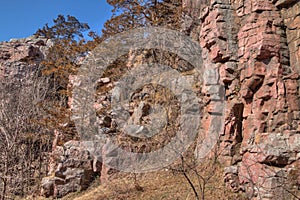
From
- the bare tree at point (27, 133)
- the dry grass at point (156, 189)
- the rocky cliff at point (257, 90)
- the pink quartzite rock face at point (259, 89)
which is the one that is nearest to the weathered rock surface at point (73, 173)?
the dry grass at point (156, 189)

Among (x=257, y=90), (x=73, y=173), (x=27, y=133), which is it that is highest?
(x=257, y=90)

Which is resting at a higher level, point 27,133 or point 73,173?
point 27,133

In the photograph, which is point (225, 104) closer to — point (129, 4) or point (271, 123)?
point (271, 123)

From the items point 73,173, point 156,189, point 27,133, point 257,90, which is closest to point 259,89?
point 257,90

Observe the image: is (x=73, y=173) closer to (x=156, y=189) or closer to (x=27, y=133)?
(x=27, y=133)

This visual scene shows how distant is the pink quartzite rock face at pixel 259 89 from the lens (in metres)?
5.56

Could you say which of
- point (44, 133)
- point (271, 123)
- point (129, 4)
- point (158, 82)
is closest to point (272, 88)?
point (271, 123)

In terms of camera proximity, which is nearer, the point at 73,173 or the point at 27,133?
the point at 73,173

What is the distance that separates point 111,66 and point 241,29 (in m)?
5.67

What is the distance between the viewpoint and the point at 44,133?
11750mm

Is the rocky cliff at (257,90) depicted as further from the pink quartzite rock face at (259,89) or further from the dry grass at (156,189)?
the dry grass at (156,189)

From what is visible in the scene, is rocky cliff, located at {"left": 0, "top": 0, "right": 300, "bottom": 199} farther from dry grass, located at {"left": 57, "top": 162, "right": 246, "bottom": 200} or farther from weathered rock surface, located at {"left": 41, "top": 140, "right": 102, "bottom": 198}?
weathered rock surface, located at {"left": 41, "top": 140, "right": 102, "bottom": 198}

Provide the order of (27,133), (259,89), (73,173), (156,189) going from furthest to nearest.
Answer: (27,133) → (73,173) → (156,189) → (259,89)

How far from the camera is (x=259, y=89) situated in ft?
21.4
